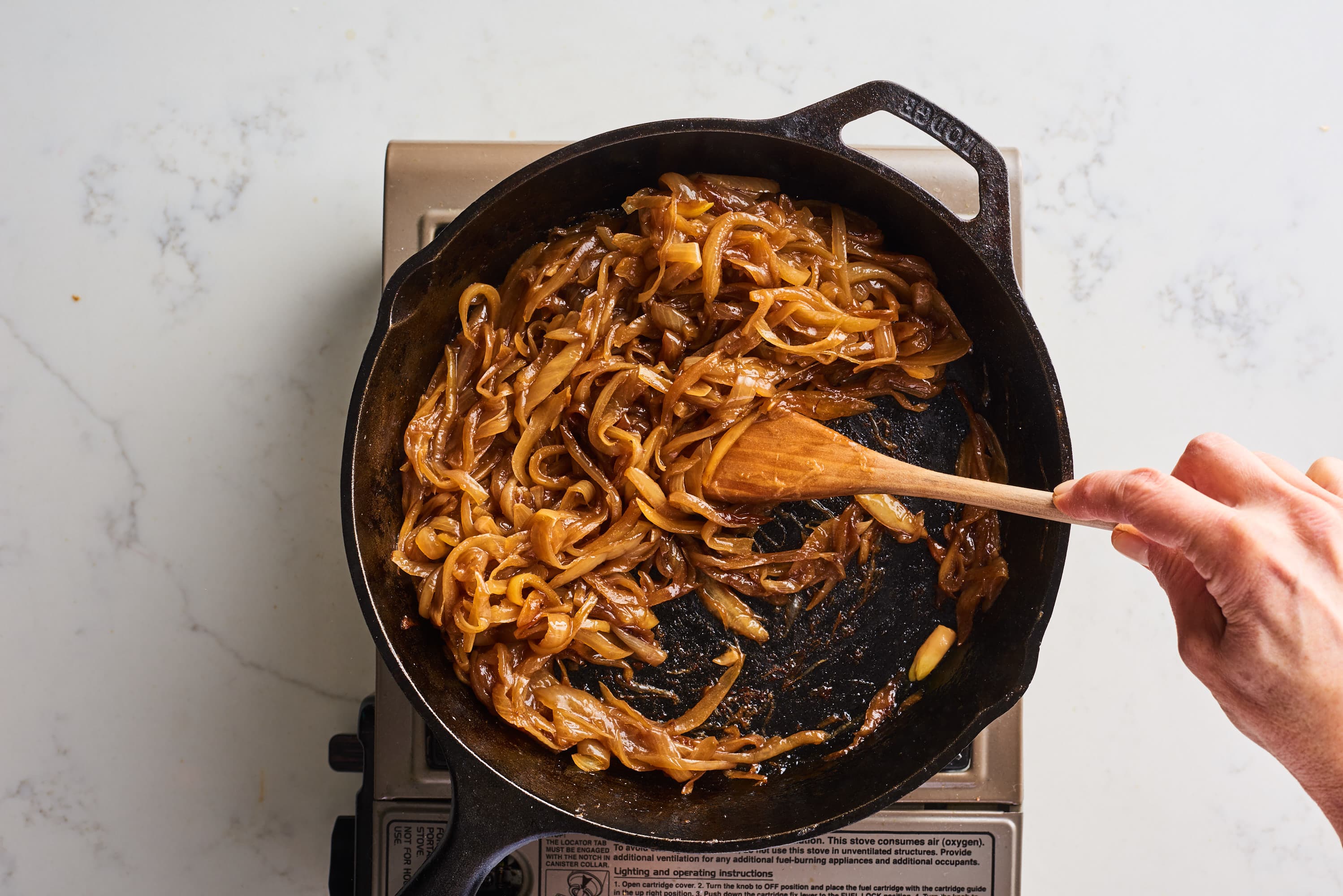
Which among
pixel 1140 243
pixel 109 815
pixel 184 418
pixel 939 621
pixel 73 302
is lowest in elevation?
pixel 109 815

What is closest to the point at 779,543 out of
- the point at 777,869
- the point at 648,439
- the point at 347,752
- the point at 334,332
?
the point at 648,439

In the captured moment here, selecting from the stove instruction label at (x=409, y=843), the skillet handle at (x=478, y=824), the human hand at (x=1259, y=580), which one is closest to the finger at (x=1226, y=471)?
the human hand at (x=1259, y=580)

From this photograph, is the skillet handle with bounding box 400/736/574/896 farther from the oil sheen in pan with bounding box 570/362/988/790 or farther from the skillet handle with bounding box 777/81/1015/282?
the skillet handle with bounding box 777/81/1015/282

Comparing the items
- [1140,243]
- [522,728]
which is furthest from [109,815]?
[1140,243]

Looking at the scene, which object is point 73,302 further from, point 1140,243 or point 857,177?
point 1140,243

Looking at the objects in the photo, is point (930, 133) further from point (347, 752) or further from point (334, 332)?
point (347, 752)

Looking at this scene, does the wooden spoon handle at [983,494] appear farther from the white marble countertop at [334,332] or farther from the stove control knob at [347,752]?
the stove control knob at [347,752]
